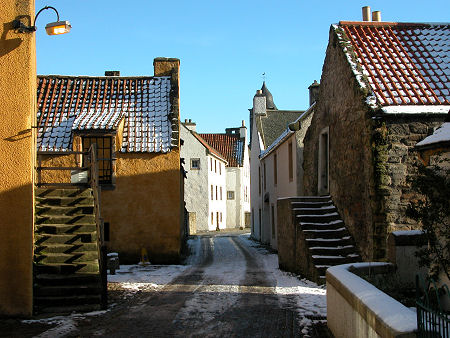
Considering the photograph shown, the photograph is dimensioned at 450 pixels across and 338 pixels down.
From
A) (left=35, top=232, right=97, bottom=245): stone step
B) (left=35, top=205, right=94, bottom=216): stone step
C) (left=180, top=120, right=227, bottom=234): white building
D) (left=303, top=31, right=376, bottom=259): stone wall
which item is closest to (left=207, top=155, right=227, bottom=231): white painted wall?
(left=180, top=120, right=227, bottom=234): white building

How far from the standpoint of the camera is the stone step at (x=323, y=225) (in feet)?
46.9

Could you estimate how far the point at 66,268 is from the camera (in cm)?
1050

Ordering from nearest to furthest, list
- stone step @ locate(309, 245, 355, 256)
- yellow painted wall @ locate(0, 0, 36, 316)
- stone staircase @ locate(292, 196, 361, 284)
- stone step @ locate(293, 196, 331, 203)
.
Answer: yellow painted wall @ locate(0, 0, 36, 316)
stone staircase @ locate(292, 196, 361, 284)
stone step @ locate(309, 245, 355, 256)
stone step @ locate(293, 196, 331, 203)

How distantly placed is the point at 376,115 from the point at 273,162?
1437 cm

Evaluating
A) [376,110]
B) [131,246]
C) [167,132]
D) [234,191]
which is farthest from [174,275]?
[234,191]

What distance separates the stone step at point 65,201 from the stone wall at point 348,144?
648 cm

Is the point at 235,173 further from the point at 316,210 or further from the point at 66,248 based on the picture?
the point at 66,248

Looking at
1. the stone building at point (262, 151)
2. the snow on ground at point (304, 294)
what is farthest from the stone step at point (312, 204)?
the stone building at point (262, 151)

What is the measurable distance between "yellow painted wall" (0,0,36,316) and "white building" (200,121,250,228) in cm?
4455

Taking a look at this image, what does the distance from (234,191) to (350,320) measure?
161 feet

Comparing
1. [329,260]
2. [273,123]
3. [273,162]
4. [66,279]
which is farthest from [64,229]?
[273,123]

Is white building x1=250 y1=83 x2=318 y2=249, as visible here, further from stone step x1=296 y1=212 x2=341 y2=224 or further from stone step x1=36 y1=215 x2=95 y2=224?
stone step x1=36 y1=215 x2=95 y2=224

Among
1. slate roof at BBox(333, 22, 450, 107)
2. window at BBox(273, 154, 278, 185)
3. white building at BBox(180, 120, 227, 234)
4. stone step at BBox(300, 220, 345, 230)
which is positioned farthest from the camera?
white building at BBox(180, 120, 227, 234)

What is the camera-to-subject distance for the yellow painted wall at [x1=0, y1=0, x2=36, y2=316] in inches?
370
